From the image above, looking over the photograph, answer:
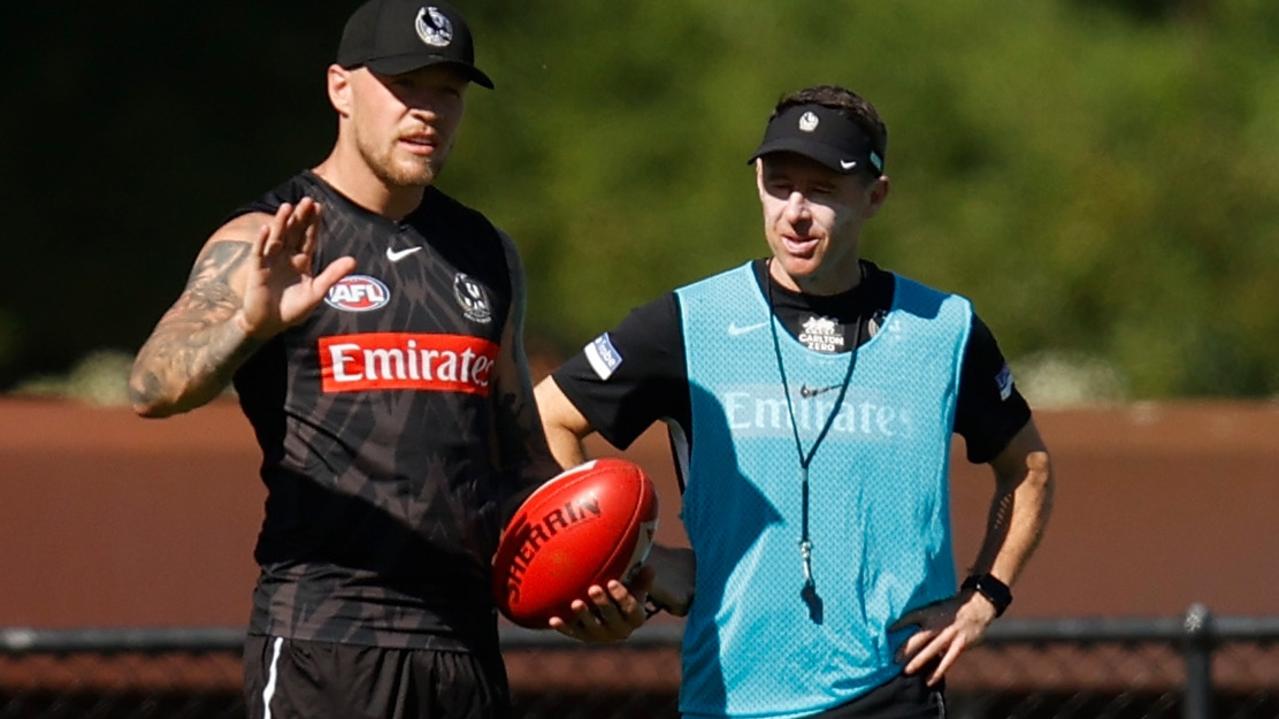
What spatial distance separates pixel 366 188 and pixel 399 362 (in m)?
0.39

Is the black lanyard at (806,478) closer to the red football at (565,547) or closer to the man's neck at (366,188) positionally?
the red football at (565,547)

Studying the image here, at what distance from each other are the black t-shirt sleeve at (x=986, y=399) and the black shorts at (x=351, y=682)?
1.29 m

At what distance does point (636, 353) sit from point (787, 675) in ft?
2.51

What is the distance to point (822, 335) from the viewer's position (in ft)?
16.3

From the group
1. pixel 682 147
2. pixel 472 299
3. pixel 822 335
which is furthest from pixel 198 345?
pixel 682 147

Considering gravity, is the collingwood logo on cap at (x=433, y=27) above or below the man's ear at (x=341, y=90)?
above

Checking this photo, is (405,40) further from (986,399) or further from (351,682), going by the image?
(986,399)

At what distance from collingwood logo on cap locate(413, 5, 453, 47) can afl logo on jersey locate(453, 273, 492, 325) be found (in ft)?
1.58

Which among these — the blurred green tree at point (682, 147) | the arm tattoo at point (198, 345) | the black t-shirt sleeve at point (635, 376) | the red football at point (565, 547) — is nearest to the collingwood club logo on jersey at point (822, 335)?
the black t-shirt sleeve at point (635, 376)

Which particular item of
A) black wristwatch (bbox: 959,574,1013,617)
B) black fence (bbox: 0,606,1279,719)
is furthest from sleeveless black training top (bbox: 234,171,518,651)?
black fence (bbox: 0,606,1279,719)

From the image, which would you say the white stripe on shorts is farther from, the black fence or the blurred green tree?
the blurred green tree

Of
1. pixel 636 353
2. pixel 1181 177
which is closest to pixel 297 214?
pixel 636 353

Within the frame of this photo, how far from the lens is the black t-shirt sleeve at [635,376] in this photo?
16.4 feet

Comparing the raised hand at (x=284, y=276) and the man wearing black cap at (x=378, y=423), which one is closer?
the raised hand at (x=284, y=276)
